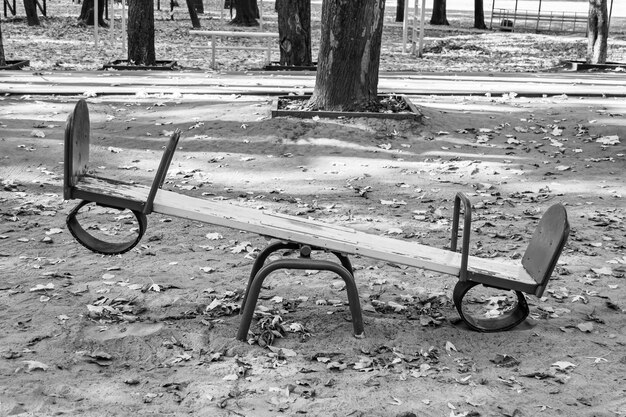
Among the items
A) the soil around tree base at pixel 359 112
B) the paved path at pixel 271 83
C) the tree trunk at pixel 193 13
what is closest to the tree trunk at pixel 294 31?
the paved path at pixel 271 83

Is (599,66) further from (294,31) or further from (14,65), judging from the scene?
(14,65)

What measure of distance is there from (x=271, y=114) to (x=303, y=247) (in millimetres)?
5104

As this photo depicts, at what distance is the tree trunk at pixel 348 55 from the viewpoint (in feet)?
28.9

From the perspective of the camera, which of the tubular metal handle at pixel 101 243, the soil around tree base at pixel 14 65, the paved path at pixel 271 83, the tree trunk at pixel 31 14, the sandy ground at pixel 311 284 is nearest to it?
the sandy ground at pixel 311 284

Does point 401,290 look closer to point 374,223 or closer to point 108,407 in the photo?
point 374,223

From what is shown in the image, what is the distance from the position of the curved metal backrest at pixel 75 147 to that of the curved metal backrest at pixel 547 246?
2.38 meters

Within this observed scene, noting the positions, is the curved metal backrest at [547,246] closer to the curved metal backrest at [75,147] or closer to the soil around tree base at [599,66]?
the curved metal backrest at [75,147]

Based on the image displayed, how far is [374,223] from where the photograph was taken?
249 inches

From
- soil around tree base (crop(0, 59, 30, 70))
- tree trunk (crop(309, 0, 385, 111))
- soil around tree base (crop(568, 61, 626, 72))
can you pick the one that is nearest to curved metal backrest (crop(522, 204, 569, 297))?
tree trunk (crop(309, 0, 385, 111))

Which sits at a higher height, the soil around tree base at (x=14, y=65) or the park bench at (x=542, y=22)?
the park bench at (x=542, y=22)

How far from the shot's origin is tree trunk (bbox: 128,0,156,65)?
47.6ft

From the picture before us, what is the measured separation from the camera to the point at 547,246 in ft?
14.0

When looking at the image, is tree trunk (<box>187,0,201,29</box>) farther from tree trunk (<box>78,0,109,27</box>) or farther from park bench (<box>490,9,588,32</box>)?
park bench (<box>490,9,588,32</box>)

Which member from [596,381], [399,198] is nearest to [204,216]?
[596,381]
